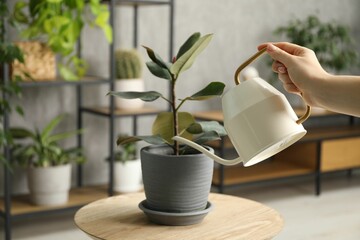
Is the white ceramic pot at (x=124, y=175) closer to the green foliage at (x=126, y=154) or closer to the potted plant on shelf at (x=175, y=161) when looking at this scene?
the green foliage at (x=126, y=154)

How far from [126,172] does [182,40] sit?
101 centimetres

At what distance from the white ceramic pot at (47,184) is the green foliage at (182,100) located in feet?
5.49

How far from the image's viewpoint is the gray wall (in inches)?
147

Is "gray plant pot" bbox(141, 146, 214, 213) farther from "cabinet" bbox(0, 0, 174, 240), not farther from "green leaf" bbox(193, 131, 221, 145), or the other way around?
"cabinet" bbox(0, 0, 174, 240)

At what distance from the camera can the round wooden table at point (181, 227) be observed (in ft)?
5.12

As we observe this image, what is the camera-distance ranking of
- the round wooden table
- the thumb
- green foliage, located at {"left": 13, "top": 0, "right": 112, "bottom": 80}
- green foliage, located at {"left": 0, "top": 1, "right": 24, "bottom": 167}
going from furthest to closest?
green foliage, located at {"left": 13, "top": 0, "right": 112, "bottom": 80}, green foliage, located at {"left": 0, "top": 1, "right": 24, "bottom": 167}, the round wooden table, the thumb

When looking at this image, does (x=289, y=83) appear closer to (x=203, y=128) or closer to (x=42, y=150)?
(x=203, y=128)

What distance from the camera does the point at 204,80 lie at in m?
4.24

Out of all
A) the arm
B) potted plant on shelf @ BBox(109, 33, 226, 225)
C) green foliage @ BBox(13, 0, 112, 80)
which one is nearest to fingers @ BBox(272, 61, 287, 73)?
the arm


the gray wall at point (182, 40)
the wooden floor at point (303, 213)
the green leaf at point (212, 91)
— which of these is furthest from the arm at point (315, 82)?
the gray wall at point (182, 40)

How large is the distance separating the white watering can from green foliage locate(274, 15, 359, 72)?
2884 mm

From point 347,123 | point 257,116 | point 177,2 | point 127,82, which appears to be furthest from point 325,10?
point 257,116

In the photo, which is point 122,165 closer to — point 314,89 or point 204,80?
point 204,80

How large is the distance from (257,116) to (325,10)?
11.6ft
